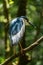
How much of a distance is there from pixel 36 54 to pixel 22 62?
3.63ft

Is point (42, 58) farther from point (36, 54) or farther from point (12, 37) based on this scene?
point (12, 37)

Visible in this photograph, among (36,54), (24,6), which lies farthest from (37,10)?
(24,6)

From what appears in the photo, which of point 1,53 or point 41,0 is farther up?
point 41,0

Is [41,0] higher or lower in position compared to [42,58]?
higher

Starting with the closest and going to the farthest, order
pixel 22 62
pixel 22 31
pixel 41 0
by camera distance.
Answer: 1. pixel 22 31
2. pixel 22 62
3. pixel 41 0

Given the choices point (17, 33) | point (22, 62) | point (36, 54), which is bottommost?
point (36, 54)

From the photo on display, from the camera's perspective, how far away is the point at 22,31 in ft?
8.06

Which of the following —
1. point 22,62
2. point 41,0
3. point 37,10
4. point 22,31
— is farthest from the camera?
point 37,10

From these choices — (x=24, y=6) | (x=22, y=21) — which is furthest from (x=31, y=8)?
(x=22, y=21)

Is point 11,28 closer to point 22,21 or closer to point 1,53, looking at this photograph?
point 22,21

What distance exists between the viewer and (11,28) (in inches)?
98.9

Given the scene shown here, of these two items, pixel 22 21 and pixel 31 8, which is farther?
pixel 31 8

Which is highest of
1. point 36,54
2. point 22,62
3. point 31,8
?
point 31,8

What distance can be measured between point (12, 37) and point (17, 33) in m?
0.05
